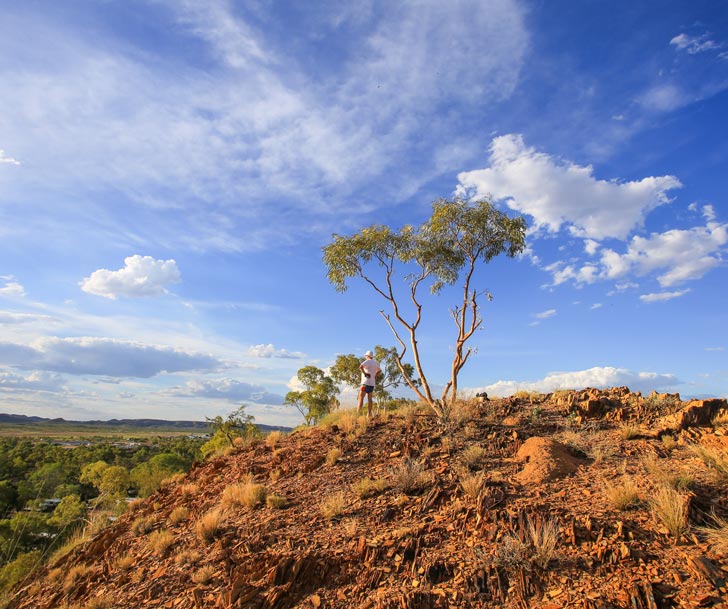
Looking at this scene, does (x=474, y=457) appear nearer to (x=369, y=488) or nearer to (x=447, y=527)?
(x=369, y=488)

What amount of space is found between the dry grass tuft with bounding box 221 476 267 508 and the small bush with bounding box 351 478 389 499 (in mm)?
2274

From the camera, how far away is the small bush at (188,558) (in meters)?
7.89

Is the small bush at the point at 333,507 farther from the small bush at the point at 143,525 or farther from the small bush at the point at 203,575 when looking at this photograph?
the small bush at the point at 143,525

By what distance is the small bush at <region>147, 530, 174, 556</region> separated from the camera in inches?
347

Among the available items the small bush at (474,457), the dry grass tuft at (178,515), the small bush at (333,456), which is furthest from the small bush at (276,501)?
the small bush at (474,457)

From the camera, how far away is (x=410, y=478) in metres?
8.79

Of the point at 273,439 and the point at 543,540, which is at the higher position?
the point at 273,439

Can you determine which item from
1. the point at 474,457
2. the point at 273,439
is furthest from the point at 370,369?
the point at 474,457

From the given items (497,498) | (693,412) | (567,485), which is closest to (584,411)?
(693,412)

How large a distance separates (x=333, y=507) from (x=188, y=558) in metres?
2.68

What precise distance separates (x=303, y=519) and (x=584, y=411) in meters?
7.93

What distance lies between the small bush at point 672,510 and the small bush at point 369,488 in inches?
180

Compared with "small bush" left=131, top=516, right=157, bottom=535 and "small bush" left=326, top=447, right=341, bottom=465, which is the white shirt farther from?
"small bush" left=131, top=516, right=157, bottom=535

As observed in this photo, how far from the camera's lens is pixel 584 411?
39.3ft
